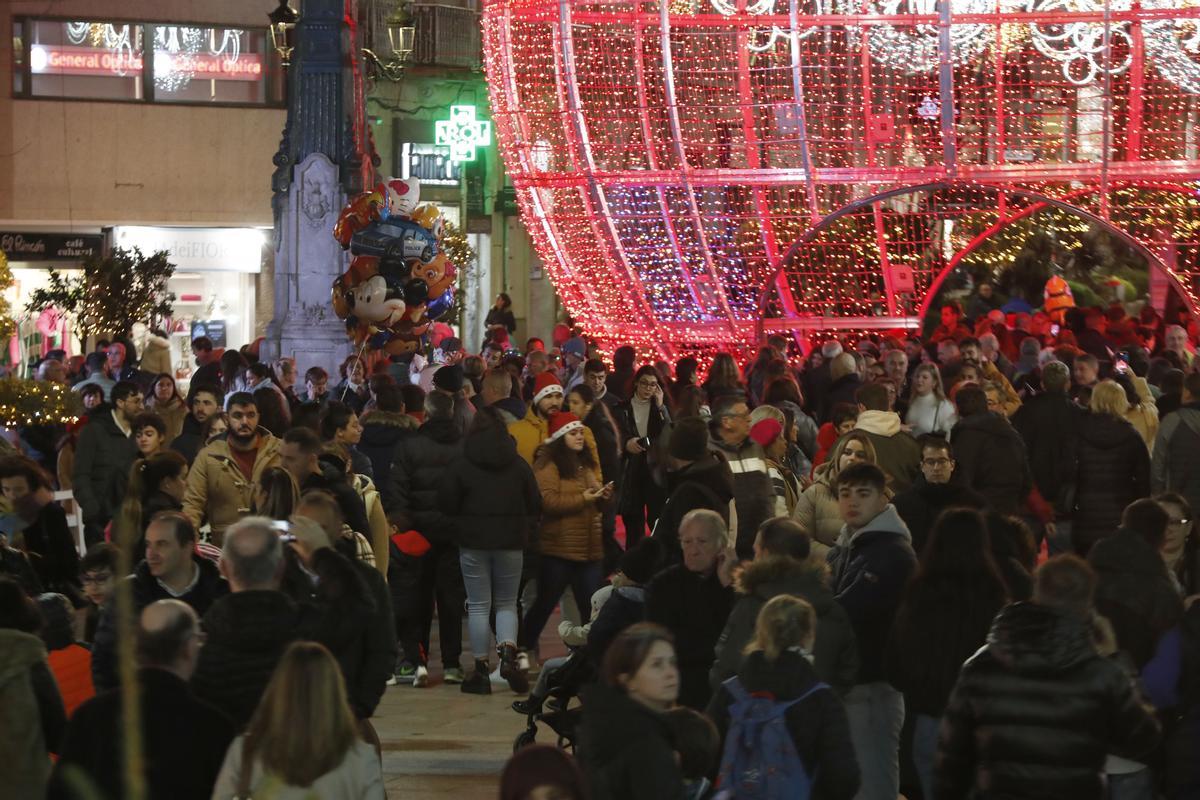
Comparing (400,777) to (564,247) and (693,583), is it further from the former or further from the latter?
(564,247)

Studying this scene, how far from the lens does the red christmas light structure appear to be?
1884cm

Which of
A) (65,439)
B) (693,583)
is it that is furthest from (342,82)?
(693,583)

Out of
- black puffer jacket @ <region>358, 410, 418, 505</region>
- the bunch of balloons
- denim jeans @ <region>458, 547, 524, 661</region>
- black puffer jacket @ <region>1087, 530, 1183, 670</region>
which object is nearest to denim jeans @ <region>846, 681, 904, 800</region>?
black puffer jacket @ <region>1087, 530, 1183, 670</region>

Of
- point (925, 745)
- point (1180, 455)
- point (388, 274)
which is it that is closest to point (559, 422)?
point (1180, 455)

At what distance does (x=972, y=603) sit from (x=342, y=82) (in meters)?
14.8

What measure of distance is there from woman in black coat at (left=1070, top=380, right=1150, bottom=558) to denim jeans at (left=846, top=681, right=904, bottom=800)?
14.1ft

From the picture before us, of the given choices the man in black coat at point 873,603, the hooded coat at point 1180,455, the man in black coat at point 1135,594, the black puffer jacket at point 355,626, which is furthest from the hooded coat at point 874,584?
the hooded coat at point 1180,455

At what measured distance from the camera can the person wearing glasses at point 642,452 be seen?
1216 centimetres

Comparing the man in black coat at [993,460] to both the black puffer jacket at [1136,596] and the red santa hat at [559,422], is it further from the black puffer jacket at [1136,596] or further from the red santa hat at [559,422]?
the black puffer jacket at [1136,596]

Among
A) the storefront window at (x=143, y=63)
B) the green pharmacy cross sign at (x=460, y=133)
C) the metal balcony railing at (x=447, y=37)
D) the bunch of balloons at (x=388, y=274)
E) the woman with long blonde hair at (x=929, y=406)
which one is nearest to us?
the woman with long blonde hair at (x=929, y=406)

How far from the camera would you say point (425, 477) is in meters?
10.8

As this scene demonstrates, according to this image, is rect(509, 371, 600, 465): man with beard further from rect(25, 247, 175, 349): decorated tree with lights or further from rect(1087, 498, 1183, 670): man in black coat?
rect(25, 247, 175, 349): decorated tree with lights

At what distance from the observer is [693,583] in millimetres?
7344

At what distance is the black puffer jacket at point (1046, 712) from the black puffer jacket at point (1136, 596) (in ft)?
5.15
